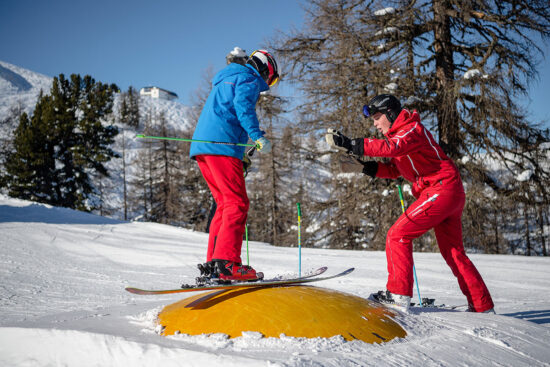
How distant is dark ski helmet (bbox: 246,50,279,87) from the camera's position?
11.2 ft

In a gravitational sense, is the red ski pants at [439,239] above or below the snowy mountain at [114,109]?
below

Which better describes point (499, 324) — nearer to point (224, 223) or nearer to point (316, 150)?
point (224, 223)

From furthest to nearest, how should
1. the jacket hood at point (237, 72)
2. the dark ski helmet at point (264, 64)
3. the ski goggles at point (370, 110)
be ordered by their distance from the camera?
the dark ski helmet at point (264, 64) < the ski goggles at point (370, 110) < the jacket hood at point (237, 72)

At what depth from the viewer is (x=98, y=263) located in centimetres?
660

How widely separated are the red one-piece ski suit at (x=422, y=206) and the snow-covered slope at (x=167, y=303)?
1.24ft

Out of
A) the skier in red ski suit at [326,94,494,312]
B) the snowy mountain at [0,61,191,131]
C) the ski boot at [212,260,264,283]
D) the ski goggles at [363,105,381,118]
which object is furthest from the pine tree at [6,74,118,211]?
the snowy mountain at [0,61,191,131]

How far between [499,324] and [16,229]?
31.3 ft

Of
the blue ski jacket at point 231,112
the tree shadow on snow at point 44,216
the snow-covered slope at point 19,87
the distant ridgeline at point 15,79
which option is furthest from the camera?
the distant ridgeline at point 15,79

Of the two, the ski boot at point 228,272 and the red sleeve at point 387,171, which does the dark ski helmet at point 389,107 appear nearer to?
the red sleeve at point 387,171

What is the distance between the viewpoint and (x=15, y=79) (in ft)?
280

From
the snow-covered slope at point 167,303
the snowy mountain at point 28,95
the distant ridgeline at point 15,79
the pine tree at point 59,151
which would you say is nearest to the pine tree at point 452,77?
the snow-covered slope at point 167,303

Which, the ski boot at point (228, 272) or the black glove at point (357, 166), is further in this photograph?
the black glove at point (357, 166)

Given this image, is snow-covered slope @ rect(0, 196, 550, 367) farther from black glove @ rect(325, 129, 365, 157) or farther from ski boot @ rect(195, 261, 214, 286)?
black glove @ rect(325, 129, 365, 157)

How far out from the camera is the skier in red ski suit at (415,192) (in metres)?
2.85
